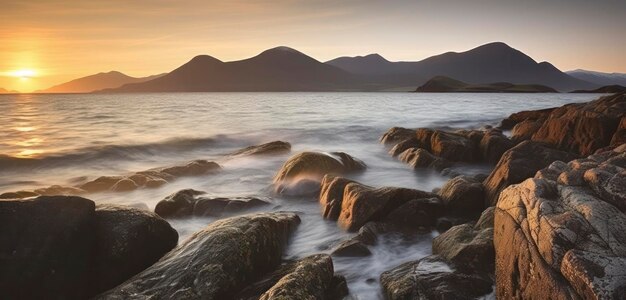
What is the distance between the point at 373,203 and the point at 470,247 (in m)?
2.66

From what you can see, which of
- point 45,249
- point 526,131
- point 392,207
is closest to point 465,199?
point 392,207

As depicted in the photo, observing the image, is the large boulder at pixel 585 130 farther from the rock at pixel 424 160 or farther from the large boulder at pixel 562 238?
the large boulder at pixel 562 238

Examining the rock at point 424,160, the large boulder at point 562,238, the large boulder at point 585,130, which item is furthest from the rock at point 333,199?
the large boulder at point 585,130

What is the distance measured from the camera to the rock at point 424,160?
13.6 metres

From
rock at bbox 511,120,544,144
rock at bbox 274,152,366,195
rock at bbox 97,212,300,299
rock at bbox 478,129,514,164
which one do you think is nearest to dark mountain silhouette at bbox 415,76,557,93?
rock at bbox 511,120,544,144

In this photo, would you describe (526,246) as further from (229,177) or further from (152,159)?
(152,159)

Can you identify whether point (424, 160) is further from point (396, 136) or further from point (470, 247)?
point (470, 247)

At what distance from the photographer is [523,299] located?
4445mm

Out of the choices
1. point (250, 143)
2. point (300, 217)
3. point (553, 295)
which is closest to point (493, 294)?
point (553, 295)

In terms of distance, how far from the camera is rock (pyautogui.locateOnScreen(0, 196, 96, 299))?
5.34 m

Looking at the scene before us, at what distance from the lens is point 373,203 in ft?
27.5

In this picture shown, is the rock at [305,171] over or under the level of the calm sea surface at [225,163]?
over

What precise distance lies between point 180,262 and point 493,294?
3.97 metres

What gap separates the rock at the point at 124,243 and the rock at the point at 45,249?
17cm
